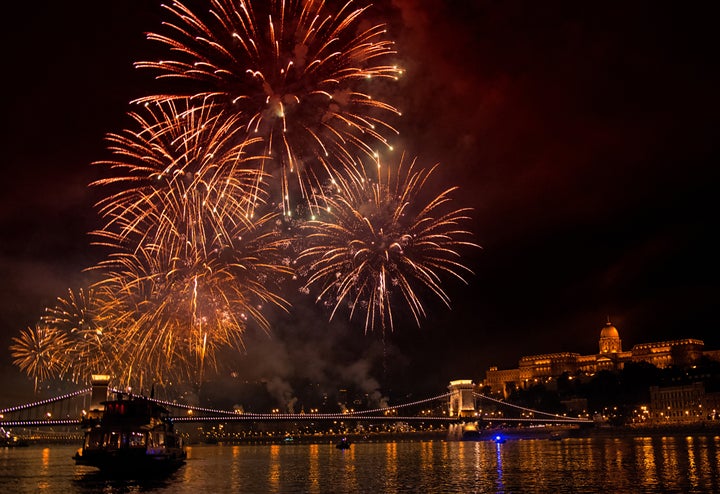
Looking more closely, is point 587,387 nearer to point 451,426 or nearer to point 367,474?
point 451,426

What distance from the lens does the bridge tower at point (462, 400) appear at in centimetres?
14175

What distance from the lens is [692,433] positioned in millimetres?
130625

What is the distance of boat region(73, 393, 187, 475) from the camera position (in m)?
55.5

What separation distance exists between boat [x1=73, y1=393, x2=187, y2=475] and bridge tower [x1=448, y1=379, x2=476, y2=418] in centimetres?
8923

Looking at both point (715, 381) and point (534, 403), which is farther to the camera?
point (534, 403)

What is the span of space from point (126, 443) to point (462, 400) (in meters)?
96.0

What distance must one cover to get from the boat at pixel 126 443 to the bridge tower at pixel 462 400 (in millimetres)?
89228

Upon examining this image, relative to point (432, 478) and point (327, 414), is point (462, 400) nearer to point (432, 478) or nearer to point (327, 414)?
point (327, 414)

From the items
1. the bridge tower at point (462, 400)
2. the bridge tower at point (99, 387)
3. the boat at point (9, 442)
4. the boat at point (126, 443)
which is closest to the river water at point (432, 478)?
the boat at point (126, 443)

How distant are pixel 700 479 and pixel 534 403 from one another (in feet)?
516

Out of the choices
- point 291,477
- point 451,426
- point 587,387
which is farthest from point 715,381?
point 291,477

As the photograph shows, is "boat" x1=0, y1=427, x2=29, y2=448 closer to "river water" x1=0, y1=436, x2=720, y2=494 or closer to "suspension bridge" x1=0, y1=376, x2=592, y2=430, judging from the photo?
"suspension bridge" x1=0, y1=376, x2=592, y2=430

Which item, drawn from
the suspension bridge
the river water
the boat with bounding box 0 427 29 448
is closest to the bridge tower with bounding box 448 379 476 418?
the suspension bridge

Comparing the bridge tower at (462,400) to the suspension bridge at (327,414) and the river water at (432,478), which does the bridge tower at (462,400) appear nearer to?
the suspension bridge at (327,414)
